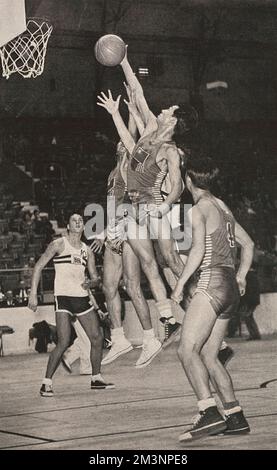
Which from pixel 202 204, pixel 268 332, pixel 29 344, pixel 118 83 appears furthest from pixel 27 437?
pixel 118 83

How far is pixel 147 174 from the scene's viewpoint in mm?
8641

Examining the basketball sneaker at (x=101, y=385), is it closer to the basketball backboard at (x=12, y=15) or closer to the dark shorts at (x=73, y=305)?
the dark shorts at (x=73, y=305)

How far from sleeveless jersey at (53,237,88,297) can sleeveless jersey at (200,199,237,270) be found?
93.2 inches

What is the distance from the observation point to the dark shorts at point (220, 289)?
5918 millimetres

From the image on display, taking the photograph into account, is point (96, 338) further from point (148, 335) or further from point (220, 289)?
point (220, 289)

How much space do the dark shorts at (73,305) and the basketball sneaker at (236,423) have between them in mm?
2482

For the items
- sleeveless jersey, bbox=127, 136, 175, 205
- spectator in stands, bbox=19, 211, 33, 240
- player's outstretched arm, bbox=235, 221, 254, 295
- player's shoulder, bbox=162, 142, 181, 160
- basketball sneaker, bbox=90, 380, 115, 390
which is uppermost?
player's shoulder, bbox=162, 142, 181, 160

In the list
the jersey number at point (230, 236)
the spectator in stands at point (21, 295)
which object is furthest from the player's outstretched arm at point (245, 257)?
the spectator in stands at point (21, 295)

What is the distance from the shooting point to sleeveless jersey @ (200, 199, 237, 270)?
238 inches

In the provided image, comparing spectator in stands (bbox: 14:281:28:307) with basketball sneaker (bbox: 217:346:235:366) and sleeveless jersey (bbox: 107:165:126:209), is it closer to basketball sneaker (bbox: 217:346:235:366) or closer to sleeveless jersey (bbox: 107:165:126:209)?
sleeveless jersey (bbox: 107:165:126:209)

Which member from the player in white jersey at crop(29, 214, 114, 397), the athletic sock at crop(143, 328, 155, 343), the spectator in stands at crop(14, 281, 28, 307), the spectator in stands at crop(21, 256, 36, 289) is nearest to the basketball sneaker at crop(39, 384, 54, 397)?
the player in white jersey at crop(29, 214, 114, 397)

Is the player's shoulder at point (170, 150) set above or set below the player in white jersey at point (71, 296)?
above
